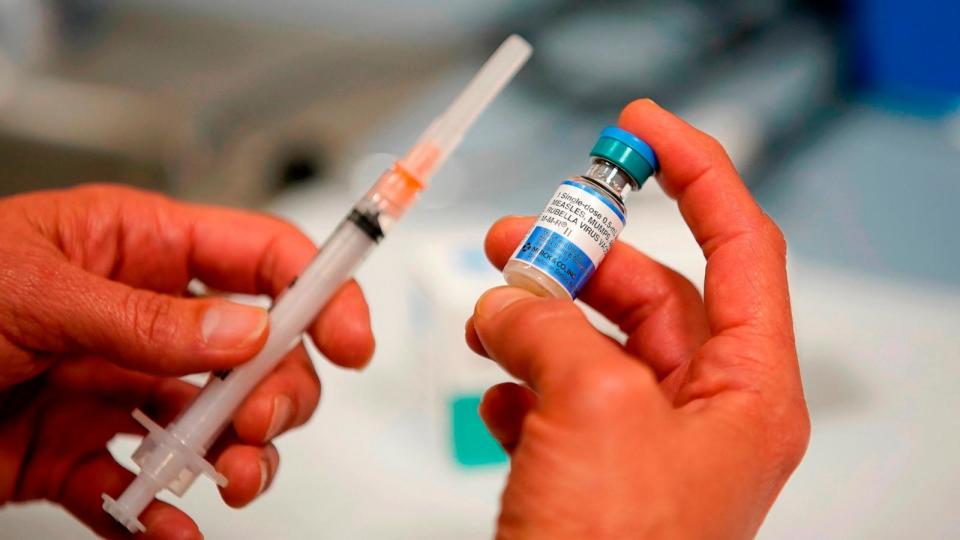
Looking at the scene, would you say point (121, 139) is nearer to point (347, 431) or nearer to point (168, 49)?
point (168, 49)

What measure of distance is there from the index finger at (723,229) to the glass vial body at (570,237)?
0.15ft

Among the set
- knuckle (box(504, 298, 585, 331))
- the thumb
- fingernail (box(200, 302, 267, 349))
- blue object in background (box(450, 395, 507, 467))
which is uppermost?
knuckle (box(504, 298, 585, 331))

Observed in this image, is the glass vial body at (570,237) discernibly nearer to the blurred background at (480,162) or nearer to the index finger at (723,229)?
the index finger at (723,229)

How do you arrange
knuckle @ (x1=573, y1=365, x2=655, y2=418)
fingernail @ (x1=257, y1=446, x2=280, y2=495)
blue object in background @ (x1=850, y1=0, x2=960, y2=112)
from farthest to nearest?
blue object in background @ (x1=850, y1=0, x2=960, y2=112) < fingernail @ (x1=257, y1=446, x2=280, y2=495) < knuckle @ (x1=573, y1=365, x2=655, y2=418)

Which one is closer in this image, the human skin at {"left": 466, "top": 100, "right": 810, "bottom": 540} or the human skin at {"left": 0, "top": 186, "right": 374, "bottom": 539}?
the human skin at {"left": 466, "top": 100, "right": 810, "bottom": 540}

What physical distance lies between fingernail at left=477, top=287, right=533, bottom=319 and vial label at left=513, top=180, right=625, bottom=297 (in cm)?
2

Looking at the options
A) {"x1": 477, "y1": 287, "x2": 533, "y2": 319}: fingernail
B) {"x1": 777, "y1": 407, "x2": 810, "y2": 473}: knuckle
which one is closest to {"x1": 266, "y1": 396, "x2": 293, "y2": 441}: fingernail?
{"x1": 477, "y1": 287, "x2": 533, "y2": 319}: fingernail

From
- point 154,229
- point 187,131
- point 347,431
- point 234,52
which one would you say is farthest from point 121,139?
point 347,431

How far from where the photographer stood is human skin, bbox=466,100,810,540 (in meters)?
0.31

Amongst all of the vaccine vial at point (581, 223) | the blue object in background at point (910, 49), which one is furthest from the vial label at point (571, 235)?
the blue object in background at point (910, 49)

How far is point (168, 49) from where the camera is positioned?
966 mm

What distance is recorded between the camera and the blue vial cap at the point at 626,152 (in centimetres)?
42

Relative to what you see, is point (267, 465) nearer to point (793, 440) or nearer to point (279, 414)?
point (279, 414)

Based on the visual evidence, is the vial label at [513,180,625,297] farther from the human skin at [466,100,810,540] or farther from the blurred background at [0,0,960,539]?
the blurred background at [0,0,960,539]
